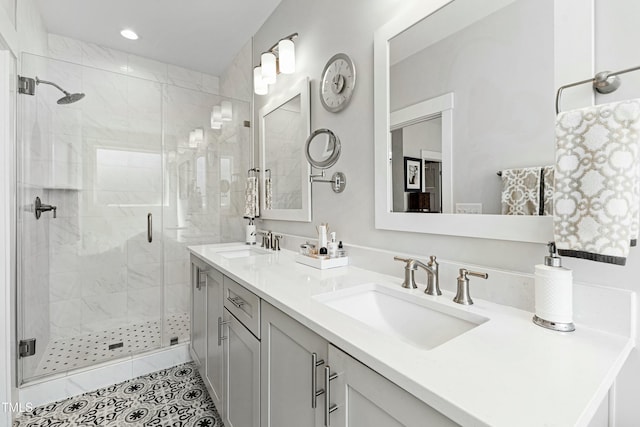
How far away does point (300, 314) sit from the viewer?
0.80m

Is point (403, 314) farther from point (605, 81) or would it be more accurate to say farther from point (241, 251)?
point (241, 251)

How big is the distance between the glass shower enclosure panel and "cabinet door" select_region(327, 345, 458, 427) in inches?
81.9

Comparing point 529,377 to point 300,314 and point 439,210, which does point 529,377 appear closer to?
point 300,314

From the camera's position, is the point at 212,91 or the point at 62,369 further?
the point at 212,91

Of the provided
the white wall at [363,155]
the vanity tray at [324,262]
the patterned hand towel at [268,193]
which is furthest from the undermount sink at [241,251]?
the vanity tray at [324,262]

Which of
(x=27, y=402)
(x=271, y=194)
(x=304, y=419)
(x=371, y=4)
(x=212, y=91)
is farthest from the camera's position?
(x=212, y=91)

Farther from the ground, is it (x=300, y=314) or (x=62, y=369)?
(x=300, y=314)

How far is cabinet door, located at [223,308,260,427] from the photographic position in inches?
42.2

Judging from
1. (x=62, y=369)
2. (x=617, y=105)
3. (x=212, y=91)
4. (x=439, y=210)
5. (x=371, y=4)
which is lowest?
(x=62, y=369)

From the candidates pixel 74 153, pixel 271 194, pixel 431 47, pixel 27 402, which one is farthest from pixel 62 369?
pixel 431 47

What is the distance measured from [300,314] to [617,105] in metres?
0.88

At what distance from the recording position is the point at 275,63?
1.97 metres

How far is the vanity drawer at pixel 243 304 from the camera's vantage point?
1.07m

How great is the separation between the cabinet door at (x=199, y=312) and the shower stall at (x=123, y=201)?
0.43 metres
